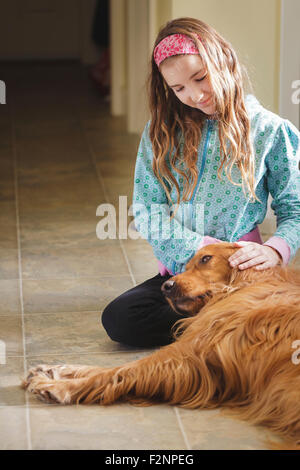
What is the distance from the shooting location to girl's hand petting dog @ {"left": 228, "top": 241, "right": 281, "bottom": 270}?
1.94m

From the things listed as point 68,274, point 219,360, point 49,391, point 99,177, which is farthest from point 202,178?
point 99,177

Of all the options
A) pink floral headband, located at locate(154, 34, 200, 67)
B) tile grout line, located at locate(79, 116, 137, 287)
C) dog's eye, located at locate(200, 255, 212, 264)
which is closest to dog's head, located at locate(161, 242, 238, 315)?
dog's eye, located at locate(200, 255, 212, 264)

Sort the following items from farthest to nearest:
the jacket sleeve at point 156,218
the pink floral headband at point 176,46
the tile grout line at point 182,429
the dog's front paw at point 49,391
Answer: the jacket sleeve at point 156,218 < the pink floral headband at point 176,46 < the dog's front paw at point 49,391 < the tile grout line at point 182,429

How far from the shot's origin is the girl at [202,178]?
6.79ft

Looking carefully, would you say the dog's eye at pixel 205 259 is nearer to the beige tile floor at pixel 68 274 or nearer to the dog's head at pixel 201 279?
the dog's head at pixel 201 279

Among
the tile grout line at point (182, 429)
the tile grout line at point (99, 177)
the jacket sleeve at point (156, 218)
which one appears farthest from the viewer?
the tile grout line at point (99, 177)

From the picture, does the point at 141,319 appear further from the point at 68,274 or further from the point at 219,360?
the point at 68,274

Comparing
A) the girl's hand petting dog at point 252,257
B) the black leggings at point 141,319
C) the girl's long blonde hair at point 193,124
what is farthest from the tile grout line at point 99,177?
Answer: the girl's hand petting dog at point 252,257

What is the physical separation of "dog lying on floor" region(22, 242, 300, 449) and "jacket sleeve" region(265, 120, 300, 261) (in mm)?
229

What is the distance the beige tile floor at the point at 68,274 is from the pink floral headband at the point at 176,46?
80 cm

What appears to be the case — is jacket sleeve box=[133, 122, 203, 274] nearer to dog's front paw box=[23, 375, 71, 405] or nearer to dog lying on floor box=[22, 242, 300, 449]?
dog lying on floor box=[22, 242, 300, 449]

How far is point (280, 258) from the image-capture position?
81.2 inches

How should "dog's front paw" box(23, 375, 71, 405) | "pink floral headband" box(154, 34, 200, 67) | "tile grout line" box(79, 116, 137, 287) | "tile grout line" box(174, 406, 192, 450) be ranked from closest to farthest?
"tile grout line" box(174, 406, 192, 450), "dog's front paw" box(23, 375, 71, 405), "pink floral headband" box(154, 34, 200, 67), "tile grout line" box(79, 116, 137, 287)

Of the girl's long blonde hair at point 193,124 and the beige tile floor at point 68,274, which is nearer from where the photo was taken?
the beige tile floor at point 68,274
